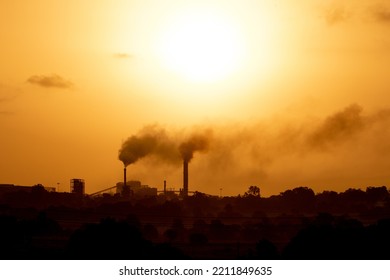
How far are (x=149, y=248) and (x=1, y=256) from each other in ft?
40.6

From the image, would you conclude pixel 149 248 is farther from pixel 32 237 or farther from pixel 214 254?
pixel 32 237

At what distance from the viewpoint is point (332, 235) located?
216 feet

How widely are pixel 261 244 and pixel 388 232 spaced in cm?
1076

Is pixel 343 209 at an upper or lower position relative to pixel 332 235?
upper

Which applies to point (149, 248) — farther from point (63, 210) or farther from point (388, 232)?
point (63, 210)

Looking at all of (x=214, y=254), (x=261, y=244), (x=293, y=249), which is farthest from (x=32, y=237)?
(x=293, y=249)

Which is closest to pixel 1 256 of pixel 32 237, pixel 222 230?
pixel 32 237

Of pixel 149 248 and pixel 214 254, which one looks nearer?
pixel 149 248

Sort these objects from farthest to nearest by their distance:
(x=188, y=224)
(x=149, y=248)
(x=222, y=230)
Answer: (x=188, y=224)
(x=222, y=230)
(x=149, y=248)

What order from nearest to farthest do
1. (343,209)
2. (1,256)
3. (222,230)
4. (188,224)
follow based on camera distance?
(1,256) → (222,230) → (188,224) → (343,209)

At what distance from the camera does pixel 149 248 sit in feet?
209
